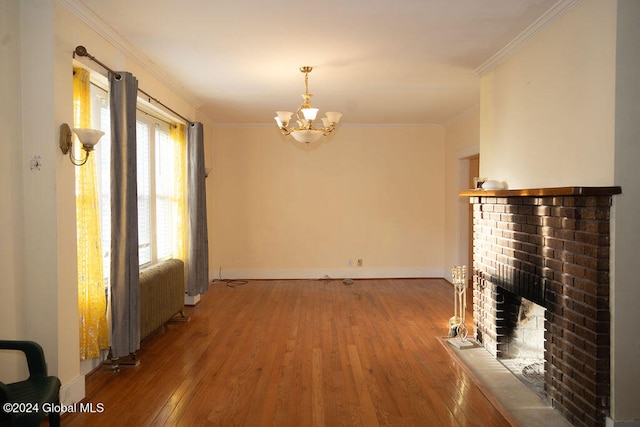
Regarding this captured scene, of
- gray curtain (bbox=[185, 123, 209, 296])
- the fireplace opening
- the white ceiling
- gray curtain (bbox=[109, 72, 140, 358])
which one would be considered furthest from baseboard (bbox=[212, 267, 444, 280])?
gray curtain (bbox=[109, 72, 140, 358])

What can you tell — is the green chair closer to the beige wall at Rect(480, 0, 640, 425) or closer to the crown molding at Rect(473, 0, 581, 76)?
the beige wall at Rect(480, 0, 640, 425)

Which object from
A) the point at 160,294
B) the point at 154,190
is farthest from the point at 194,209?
the point at 160,294

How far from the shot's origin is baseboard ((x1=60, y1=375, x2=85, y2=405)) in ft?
9.57

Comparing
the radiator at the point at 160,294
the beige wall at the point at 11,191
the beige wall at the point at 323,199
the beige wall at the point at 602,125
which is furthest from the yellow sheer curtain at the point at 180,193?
the beige wall at the point at 602,125

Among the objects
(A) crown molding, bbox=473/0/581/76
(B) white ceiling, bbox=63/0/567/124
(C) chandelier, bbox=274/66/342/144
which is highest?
(B) white ceiling, bbox=63/0/567/124

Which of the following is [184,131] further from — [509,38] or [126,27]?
[509,38]

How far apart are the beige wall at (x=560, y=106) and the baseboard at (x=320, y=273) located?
390 cm

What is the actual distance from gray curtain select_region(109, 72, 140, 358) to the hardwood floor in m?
0.44

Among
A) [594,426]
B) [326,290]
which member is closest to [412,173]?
[326,290]

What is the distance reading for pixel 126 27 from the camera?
3.39 m

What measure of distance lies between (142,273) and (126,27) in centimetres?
225

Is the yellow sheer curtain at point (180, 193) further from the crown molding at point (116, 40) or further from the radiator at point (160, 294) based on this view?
the crown molding at point (116, 40)

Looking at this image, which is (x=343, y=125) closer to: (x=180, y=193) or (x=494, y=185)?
(x=180, y=193)

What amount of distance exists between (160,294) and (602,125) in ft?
13.3
